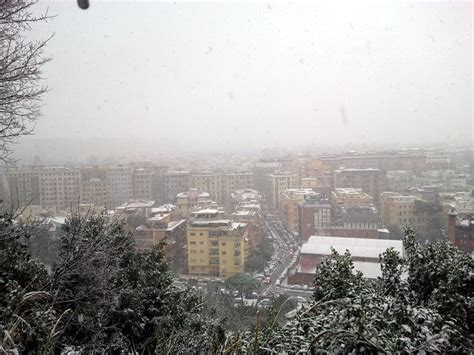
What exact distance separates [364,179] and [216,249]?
5.47 m

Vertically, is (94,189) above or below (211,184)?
above

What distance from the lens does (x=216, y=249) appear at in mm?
7113

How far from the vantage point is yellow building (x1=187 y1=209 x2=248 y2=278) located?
6.96m

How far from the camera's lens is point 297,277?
217 inches

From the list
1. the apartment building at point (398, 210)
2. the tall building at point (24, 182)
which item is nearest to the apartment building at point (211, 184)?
the apartment building at point (398, 210)

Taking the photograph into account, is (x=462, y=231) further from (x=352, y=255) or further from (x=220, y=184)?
(x=220, y=184)

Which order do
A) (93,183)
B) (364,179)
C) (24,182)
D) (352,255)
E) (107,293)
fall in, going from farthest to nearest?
(364,179) → (93,183) → (24,182) → (352,255) → (107,293)

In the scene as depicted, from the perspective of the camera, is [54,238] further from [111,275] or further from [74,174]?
[74,174]

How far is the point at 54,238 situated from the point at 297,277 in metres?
3.32

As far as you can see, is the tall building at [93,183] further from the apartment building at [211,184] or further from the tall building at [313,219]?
the tall building at [313,219]

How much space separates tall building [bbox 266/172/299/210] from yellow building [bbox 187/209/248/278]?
10.4 ft

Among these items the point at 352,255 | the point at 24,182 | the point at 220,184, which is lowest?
the point at 352,255

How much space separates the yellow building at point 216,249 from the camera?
6.96 meters

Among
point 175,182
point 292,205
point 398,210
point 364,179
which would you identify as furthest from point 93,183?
point 364,179
